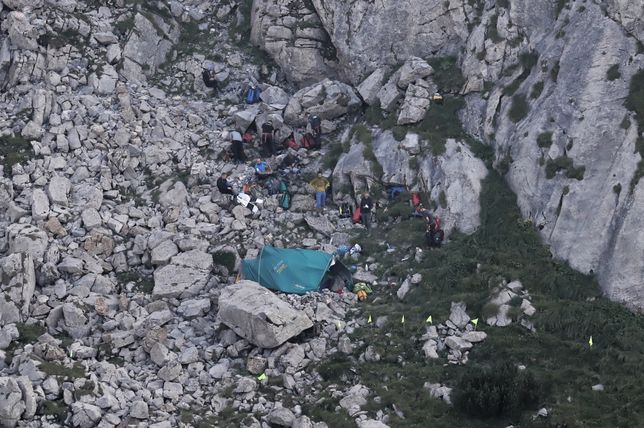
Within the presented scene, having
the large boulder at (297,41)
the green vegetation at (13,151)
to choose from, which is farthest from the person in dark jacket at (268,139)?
the green vegetation at (13,151)

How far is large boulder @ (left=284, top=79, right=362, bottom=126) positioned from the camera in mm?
37000

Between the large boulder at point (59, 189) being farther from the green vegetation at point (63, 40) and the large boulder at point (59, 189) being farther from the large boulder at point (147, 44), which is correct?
the green vegetation at point (63, 40)

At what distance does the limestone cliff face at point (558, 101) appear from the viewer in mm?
28594

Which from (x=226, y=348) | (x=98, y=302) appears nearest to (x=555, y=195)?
(x=226, y=348)

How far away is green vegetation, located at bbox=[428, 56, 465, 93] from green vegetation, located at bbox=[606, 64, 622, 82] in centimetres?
609

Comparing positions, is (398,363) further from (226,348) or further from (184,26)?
(184,26)

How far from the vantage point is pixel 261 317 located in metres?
27.7

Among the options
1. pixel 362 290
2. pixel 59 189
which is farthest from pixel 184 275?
pixel 59 189

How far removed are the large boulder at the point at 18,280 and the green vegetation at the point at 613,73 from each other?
1917 cm

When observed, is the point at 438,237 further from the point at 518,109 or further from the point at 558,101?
the point at 558,101

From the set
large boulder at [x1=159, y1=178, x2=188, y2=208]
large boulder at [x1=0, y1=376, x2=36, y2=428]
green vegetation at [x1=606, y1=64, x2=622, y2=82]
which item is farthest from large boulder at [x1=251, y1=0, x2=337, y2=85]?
large boulder at [x1=0, y1=376, x2=36, y2=428]

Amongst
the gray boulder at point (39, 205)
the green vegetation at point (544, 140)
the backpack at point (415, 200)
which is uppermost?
the green vegetation at point (544, 140)

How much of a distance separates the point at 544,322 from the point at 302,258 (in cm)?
800

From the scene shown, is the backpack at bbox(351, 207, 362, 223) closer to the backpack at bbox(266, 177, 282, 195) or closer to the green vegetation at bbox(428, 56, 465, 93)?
the backpack at bbox(266, 177, 282, 195)
